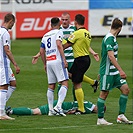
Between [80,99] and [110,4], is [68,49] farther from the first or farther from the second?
[110,4]

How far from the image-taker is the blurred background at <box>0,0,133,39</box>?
31547 mm

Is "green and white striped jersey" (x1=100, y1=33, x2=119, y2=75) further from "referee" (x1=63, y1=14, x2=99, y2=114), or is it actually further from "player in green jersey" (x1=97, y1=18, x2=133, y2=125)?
"referee" (x1=63, y1=14, x2=99, y2=114)

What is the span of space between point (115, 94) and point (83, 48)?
10.9 feet

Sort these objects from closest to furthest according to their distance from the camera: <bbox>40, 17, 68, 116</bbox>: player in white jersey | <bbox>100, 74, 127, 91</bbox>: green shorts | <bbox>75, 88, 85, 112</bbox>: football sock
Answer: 1. <bbox>100, 74, 127, 91</bbox>: green shorts
2. <bbox>40, 17, 68, 116</bbox>: player in white jersey
3. <bbox>75, 88, 85, 112</bbox>: football sock

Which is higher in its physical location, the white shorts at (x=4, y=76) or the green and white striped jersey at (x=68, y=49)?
the green and white striped jersey at (x=68, y=49)

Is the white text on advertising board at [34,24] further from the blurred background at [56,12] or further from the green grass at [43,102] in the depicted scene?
the green grass at [43,102]

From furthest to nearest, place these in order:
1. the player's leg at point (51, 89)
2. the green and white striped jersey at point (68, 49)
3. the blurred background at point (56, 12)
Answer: the blurred background at point (56, 12), the green and white striped jersey at point (68, 49), the player's leg at point (51, 89)

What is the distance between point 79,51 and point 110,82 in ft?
5.69

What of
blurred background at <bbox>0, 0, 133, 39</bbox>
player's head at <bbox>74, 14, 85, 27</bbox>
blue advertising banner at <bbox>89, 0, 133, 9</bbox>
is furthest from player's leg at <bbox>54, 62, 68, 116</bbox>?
blue advertising banner at <bbox>89, 0, 133, 9</bbox>

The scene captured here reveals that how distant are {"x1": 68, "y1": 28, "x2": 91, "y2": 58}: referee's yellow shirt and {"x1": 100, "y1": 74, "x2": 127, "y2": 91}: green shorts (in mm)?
1531

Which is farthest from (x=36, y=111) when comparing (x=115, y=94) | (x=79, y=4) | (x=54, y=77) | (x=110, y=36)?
(x=79, y=4)

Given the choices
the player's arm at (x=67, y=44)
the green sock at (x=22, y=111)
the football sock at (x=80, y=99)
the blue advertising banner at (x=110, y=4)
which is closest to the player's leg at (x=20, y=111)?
the green sock at (x=22, y=111)

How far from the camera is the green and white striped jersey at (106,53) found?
37.7 ft

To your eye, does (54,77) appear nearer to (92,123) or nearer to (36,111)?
(36,111)
